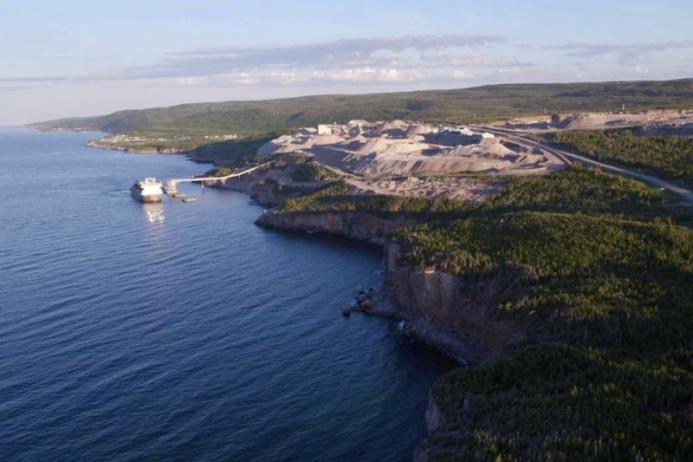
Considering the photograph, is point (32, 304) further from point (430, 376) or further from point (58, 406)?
point (430, 376)

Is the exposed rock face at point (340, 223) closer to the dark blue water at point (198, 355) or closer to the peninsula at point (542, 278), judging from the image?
the peninsula at point (542, 278)

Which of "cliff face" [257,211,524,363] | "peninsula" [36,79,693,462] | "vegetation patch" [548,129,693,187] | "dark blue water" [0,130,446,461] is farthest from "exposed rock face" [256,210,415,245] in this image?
"vegetation patch" [548,129,693,187]

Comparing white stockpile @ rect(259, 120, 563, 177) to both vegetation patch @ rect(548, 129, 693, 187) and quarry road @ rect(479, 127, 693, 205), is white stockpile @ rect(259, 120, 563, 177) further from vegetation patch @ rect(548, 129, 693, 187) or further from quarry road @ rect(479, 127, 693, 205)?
vegetation patch @ rect(548, 129, 693, 187)

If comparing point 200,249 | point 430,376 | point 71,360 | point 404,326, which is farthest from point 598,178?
point 71,360

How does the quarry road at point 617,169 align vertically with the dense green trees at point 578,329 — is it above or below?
above

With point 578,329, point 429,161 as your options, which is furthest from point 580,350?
point 429,161

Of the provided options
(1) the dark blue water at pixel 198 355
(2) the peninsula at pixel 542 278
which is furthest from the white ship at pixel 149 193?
(1) the dark blue water at pixel 198 355

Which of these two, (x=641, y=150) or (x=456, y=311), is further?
(x=641, y=150)

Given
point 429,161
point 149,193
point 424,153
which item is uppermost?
point 424,153

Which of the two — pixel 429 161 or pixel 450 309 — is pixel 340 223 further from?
pixel 450 309
